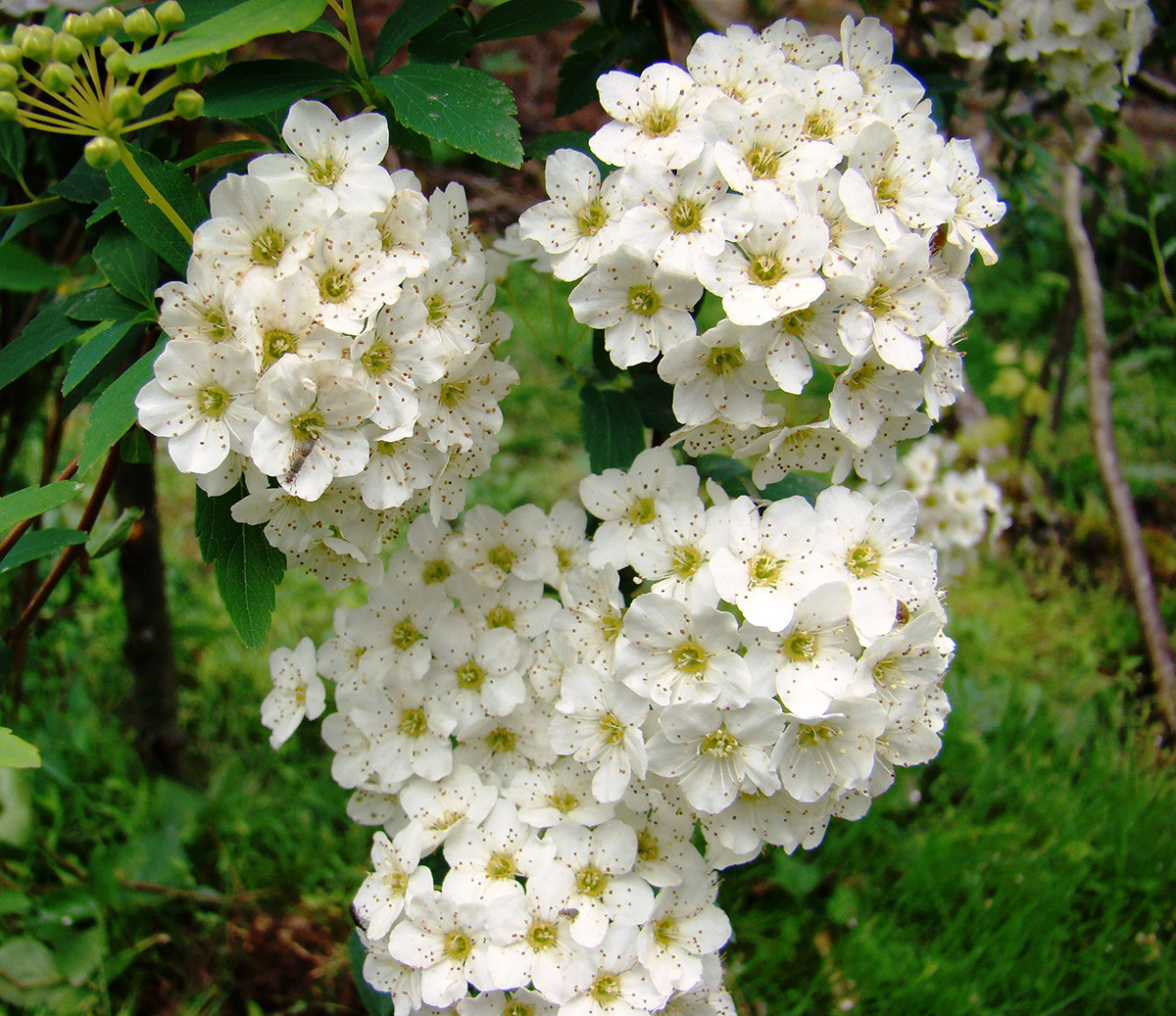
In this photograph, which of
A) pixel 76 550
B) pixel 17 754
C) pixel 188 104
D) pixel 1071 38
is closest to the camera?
pixel 17 754

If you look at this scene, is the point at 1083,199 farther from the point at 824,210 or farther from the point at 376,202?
the point at 376,202

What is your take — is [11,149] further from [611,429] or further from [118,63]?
[611,429]

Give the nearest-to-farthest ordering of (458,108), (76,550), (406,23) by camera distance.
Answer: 1. (458,108)
2. (406,23)
3. (76,550)

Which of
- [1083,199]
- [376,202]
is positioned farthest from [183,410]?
[1083,199]

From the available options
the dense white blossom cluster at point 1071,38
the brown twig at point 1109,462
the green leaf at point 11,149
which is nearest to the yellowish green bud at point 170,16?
the green leaf at point 11,149

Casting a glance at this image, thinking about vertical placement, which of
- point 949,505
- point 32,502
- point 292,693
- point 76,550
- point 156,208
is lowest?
point 949,505

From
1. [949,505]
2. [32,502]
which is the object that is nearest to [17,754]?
[32,502]
